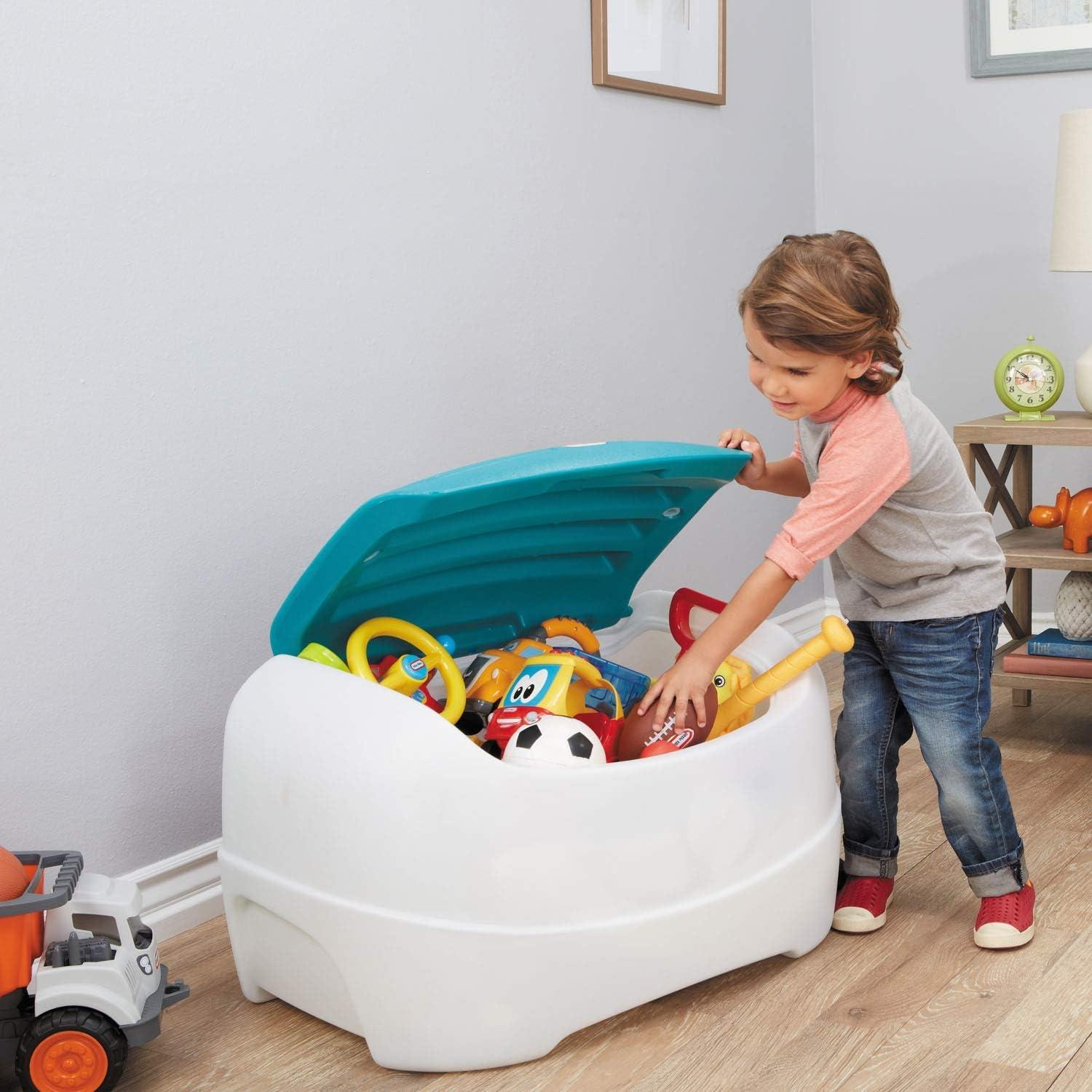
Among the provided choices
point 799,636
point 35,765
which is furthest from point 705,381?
point 35,765

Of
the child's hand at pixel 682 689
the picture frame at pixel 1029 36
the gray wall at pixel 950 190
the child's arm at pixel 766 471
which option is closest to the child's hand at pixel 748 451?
the child's arm at pixel 766 471

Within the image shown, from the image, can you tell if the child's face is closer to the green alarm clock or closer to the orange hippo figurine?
the orange hippo figurine

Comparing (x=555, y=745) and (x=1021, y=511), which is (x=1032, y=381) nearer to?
(x=1021, y=511)

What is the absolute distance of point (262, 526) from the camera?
1599mm

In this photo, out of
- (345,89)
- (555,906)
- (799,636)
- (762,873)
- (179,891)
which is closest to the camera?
(555,906)

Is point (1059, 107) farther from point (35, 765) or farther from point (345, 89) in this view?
point (35, 765)

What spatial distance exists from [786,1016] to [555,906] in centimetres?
27

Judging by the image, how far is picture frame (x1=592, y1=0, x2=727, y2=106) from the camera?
207 cm

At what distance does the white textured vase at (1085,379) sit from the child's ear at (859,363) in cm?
95

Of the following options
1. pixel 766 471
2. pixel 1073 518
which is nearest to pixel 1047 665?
pixel 1073 518

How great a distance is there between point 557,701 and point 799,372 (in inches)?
16.4

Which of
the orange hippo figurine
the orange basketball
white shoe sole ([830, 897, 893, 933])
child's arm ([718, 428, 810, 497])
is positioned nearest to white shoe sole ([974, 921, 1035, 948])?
white shoe sole ([830, 897, 893, 933])

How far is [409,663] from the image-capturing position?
1.37 m

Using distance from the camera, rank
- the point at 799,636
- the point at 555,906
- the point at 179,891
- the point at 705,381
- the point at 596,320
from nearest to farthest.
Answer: the point at 555,906 → the point at 179,891 → the point at 596,320 → the point at 705,381 → the point at 799,636
